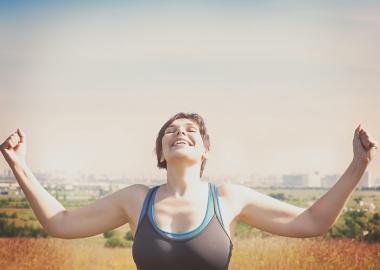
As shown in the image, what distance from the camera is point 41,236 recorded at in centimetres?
641

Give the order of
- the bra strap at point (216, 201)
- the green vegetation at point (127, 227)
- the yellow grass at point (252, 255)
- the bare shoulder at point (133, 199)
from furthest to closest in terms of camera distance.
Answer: the green vegetation at point (127, 227)
the yellow grass at point (252, 255)
the bare shoulder at point (133, 199)
the bra strap at point (216, 201)

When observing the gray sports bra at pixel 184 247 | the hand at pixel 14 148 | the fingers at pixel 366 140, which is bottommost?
the gray sports bra at pixel 184 247

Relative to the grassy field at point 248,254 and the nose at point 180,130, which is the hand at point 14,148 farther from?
the grassy field at point 248,254

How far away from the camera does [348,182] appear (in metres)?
2.27

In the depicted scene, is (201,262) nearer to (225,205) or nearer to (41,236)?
(225,205)

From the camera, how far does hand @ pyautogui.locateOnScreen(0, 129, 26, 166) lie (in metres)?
2.44

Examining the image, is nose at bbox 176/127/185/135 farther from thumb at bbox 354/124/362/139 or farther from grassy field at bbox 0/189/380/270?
grassy field at bbox 0/189/380/270

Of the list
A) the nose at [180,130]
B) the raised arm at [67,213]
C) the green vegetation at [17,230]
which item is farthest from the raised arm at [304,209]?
the green vegetation at [17,230]

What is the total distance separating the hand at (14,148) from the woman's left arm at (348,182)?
1286 mm

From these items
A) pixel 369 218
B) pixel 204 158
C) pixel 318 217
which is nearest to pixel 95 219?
pixel 204 158

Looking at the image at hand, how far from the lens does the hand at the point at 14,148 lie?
7.99 feet

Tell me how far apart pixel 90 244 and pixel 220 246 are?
14.1ft

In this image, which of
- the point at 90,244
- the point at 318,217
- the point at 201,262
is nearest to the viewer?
the point at 201,262

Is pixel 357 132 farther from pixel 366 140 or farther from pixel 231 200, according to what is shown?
pixel 231 200
